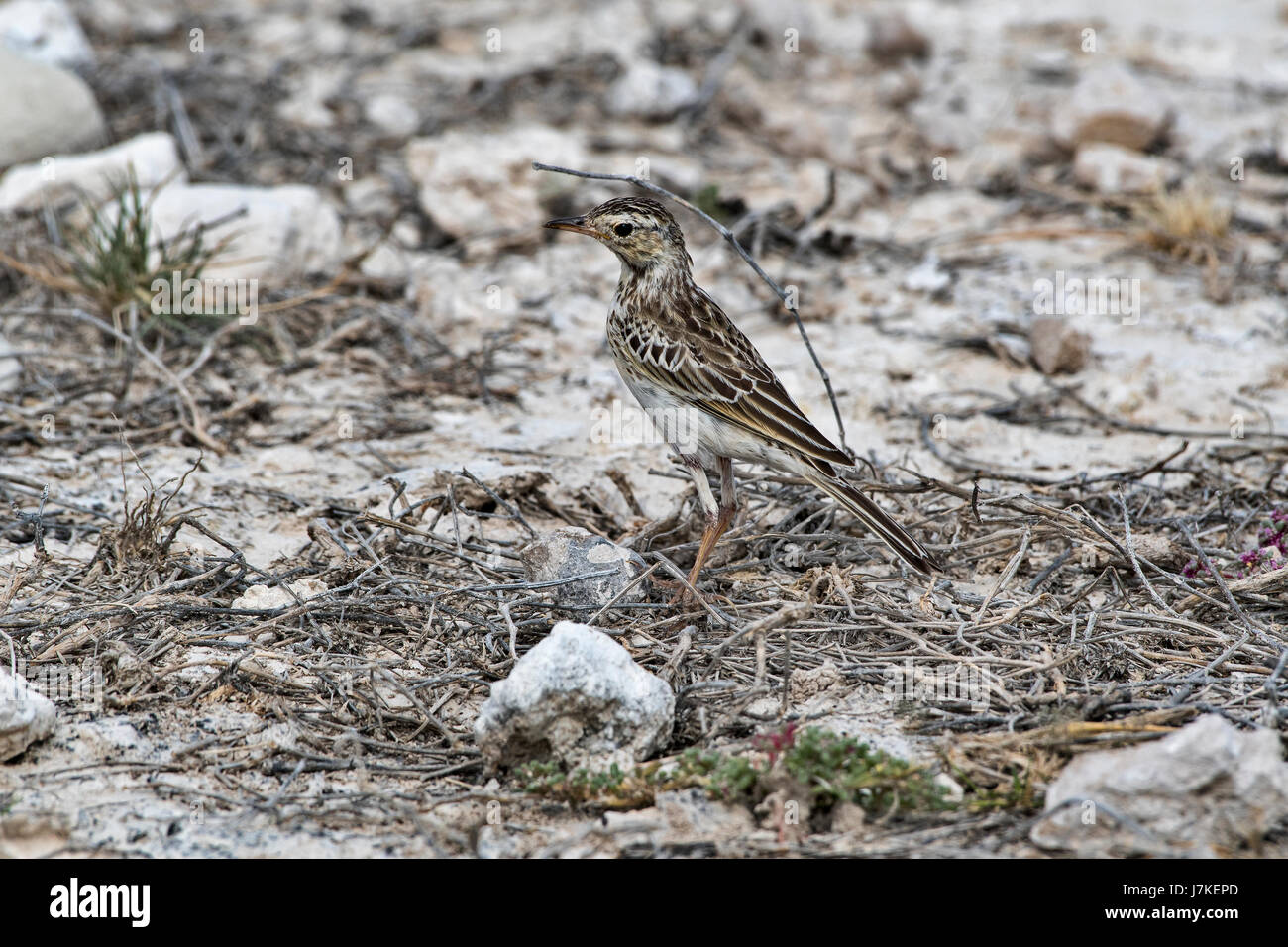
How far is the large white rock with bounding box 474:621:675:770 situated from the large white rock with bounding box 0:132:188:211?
569 cm

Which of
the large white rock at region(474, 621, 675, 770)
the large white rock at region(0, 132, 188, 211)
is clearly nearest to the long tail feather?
the large white rock at region(474, 621, 675, 770)

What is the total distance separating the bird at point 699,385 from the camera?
199 inches

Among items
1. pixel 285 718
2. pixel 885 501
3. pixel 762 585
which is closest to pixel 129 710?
pixel 285 718

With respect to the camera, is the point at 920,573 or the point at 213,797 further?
the point at 920,573

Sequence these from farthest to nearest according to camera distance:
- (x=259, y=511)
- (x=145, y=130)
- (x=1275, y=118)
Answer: (x=1275, y=118) < (x=145, y=130) < (x=259, y=511)

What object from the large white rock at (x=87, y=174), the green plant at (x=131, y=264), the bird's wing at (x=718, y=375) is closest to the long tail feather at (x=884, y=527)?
the bird's wing at (x=718, y=375)

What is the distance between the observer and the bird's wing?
5.09m

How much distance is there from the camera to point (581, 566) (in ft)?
16.1

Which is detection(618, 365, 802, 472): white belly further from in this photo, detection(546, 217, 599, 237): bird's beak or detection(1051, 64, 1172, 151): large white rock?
detection(1051, 64, 1172, 151): large white rock

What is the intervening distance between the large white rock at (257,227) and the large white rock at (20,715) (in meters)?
4.35

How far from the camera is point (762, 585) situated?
5.18 meters

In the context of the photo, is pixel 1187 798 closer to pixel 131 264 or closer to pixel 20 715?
pixel 20 715

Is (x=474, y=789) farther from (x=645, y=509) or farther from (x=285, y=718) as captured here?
(x=645, y=509)

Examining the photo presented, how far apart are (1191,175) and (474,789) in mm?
8606
